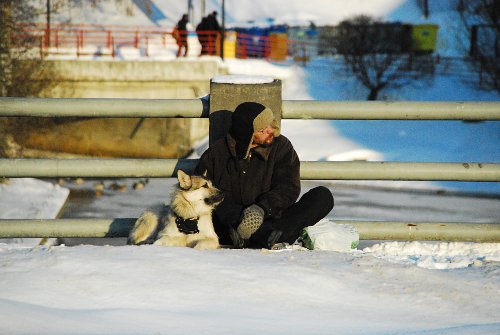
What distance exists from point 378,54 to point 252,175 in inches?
1269

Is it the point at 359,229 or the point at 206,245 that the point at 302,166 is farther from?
the point at 206,245

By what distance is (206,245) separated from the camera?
567cm

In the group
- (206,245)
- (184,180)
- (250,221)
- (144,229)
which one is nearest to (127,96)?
(144,229)

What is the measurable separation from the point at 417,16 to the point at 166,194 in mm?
34836

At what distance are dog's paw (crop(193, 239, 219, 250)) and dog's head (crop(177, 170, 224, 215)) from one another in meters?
0.27

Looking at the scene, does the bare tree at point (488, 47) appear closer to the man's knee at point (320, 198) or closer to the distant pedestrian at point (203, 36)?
the distant pedestrian at point (203, 36)

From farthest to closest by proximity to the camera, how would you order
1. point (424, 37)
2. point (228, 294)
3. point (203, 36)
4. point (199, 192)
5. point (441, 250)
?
point (424, 37) → point (203, 36) → point (441, 250) → point (199, 192) → point (228, 294)

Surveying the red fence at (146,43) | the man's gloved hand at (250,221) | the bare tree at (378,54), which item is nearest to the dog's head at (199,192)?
the man's gloved hand at (250,221)

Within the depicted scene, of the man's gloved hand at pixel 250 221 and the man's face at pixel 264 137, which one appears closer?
the man's gloved hand at pixel 250 221

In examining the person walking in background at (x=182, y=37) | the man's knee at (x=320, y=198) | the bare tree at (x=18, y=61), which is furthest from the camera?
the person walking in background at (x=182, y=37)

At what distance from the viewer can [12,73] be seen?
79.5 feet

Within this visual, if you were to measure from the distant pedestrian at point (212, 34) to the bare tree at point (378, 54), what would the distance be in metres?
6.31

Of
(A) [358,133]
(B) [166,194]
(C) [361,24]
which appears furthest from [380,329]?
(C) [361,24]

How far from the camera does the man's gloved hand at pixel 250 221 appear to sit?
5809 mm
